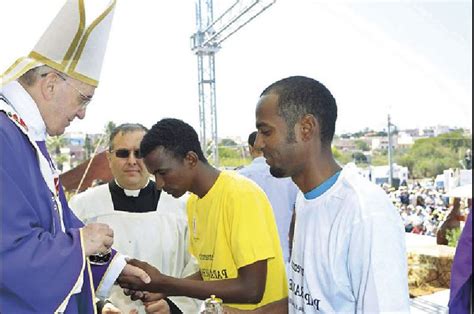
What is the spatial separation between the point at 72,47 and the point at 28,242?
65 centimetres

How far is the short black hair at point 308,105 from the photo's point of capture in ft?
5.27

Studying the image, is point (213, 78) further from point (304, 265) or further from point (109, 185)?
point (304, 265)

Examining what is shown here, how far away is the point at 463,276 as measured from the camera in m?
1.56

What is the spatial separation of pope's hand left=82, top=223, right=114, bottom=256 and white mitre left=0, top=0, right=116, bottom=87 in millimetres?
466

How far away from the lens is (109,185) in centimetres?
310

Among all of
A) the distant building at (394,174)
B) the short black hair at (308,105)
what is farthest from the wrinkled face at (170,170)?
the distant building at (394,174)

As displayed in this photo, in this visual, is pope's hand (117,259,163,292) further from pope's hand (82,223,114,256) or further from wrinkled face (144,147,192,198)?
pope's hand (82,223,114,256)

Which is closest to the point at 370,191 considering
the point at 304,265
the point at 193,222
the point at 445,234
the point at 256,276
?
the point at 304,265

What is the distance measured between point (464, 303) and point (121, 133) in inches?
80.2

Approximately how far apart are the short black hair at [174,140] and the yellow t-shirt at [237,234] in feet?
0.61

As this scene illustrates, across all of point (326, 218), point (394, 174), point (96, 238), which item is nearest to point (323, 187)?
point (326, 218)

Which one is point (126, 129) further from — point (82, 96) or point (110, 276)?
point (82, 96)

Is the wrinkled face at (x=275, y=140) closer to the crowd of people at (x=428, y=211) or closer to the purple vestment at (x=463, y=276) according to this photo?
the purple vestment at (x=463, y=276)

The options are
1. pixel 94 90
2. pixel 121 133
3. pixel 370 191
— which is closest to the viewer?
pixel 370 191
